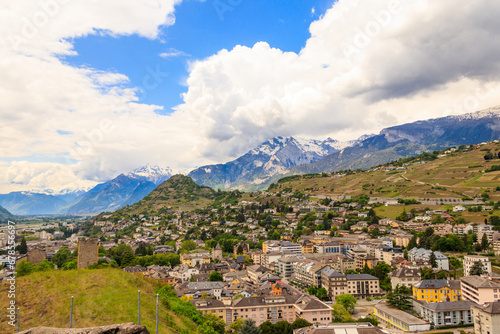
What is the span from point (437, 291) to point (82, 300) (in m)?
45.8

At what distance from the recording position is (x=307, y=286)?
58.7 m

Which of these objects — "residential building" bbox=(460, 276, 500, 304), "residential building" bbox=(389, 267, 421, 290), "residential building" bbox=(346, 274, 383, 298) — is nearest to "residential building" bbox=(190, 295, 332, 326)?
"residential building" bbox=(346, 274, 383, 298)

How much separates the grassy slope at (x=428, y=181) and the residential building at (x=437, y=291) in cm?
5240

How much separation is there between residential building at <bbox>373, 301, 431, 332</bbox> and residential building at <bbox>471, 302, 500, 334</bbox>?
530 centimetres

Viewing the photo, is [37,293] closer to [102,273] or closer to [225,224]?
[102,273]

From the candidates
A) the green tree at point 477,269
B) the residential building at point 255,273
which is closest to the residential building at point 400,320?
the green tree at point 477,269

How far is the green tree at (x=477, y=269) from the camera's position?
47281 millimetres

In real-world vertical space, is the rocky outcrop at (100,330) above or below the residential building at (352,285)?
above

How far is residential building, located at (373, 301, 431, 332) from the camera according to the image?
38.7m

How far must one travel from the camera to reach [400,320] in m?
39.1

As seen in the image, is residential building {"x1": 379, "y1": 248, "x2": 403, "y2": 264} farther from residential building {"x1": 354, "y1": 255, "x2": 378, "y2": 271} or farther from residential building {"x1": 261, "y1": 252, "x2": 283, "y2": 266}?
residential building {"x1": 261, "y1": 252, "x2": 283, "y2": 266}

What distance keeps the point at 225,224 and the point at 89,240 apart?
93.1 metres

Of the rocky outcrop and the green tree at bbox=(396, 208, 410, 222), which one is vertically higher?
the rocky outcrop

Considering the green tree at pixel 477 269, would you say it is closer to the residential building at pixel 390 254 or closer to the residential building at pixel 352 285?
the residential building at pixel 352 285
